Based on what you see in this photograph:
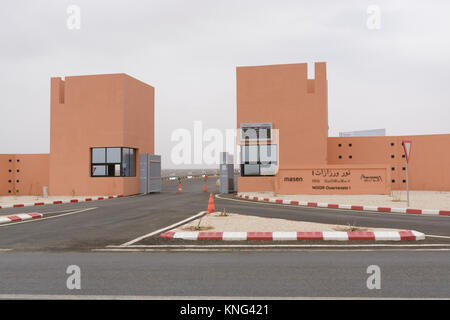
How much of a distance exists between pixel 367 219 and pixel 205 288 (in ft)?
27.6

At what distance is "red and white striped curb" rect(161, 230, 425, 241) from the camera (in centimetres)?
811

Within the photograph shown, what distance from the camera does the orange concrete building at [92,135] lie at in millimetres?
24547

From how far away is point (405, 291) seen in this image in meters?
4.45

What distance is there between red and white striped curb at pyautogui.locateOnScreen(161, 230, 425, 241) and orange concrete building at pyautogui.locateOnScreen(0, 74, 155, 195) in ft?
56.6

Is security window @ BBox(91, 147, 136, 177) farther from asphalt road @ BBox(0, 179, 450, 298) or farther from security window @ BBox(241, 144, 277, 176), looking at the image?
asphalt road @ BBox(0, 179, 450, 298)

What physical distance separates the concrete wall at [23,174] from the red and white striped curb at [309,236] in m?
23.1

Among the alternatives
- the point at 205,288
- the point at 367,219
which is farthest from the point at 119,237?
the point at 367,219

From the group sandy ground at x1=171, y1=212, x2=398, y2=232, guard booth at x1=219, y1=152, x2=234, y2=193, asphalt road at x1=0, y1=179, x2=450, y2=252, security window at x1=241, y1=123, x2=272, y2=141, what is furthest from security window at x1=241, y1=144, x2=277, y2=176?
sandy ground at x1=171, y1=212, x2=398, y2=232

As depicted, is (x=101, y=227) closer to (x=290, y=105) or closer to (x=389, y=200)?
(x=389, y=200)

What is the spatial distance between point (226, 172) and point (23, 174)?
1622 centimetres

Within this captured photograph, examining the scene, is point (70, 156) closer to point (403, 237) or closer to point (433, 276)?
point (403, 237)

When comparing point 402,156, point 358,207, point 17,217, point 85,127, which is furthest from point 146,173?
point 402,156

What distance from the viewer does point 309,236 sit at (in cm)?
826

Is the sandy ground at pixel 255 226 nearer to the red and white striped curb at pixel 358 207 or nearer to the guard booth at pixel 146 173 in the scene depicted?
the red and white striped curb at pixel 358 207
